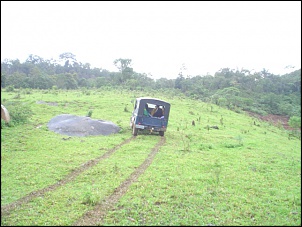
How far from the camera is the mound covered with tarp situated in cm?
1677

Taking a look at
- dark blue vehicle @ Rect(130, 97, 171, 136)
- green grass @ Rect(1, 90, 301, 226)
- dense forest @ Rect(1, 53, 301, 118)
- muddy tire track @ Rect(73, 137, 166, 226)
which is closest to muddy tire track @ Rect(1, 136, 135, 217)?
green grass @ Rect(1, 90, 301, 226)

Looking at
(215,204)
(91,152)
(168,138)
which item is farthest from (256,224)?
(168,138)

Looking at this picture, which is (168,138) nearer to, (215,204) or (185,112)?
(215,204)

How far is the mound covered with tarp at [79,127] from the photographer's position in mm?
16766

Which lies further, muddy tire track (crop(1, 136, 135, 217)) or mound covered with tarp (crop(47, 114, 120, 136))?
mound covered with tarp (crop(47, 114, 120, 136))

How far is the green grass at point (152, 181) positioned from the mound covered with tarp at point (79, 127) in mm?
929

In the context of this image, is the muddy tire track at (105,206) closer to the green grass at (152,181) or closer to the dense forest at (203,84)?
the green grass at (152,181)

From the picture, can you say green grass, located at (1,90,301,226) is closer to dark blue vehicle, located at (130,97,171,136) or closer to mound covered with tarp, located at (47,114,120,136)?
mound covered with tarp, located at (47,114,120,136)

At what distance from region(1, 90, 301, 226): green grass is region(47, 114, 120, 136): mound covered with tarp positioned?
3.05 feet

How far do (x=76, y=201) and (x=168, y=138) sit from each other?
37.3 feet

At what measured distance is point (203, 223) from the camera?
6348 millimetres

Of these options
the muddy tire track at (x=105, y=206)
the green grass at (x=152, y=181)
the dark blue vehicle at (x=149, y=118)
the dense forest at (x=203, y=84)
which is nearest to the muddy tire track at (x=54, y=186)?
the green grass at (x=152, y=181)

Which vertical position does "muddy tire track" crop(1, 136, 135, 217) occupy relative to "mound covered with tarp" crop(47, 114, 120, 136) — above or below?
below

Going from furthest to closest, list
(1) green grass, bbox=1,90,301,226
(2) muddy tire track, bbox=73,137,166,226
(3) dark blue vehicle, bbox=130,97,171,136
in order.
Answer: (3) dark blue vehicle, bbox=130,97,171,136 < (1) green grass, bbox=1,90,301,226 < (2) muddy tire track, bbox=73,137,166,226
